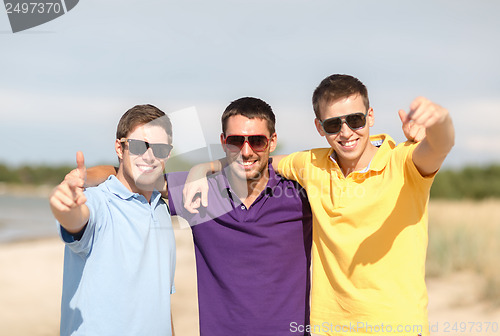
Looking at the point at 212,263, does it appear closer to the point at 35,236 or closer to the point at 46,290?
the point at 46,290

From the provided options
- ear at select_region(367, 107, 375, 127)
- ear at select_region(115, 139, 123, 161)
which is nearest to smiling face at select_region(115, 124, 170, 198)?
ear at select_region(115, 139, 123, 161)

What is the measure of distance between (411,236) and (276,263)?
91 centimetres

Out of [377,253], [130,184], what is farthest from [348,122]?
[130,184]

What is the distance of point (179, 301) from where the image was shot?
8578 mm

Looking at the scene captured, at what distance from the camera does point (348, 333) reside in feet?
9.91

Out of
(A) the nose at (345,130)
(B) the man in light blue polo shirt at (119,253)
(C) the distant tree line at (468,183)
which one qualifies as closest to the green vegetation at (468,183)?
(C) the distant tree line at (468,183)

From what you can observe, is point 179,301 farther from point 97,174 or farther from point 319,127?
point 319,127

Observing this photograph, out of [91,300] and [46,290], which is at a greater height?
[91,300]

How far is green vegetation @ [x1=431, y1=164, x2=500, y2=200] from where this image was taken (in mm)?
25781

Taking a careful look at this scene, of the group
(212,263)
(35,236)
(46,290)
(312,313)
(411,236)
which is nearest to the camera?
(411,236)

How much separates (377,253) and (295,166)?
93 centimetres

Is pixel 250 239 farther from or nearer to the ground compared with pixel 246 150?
nearer to the ground

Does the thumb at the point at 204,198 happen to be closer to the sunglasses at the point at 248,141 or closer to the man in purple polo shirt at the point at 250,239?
the man in purple polo shirt at the point at 250,239

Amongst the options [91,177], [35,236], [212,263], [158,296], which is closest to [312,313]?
[212,263]
